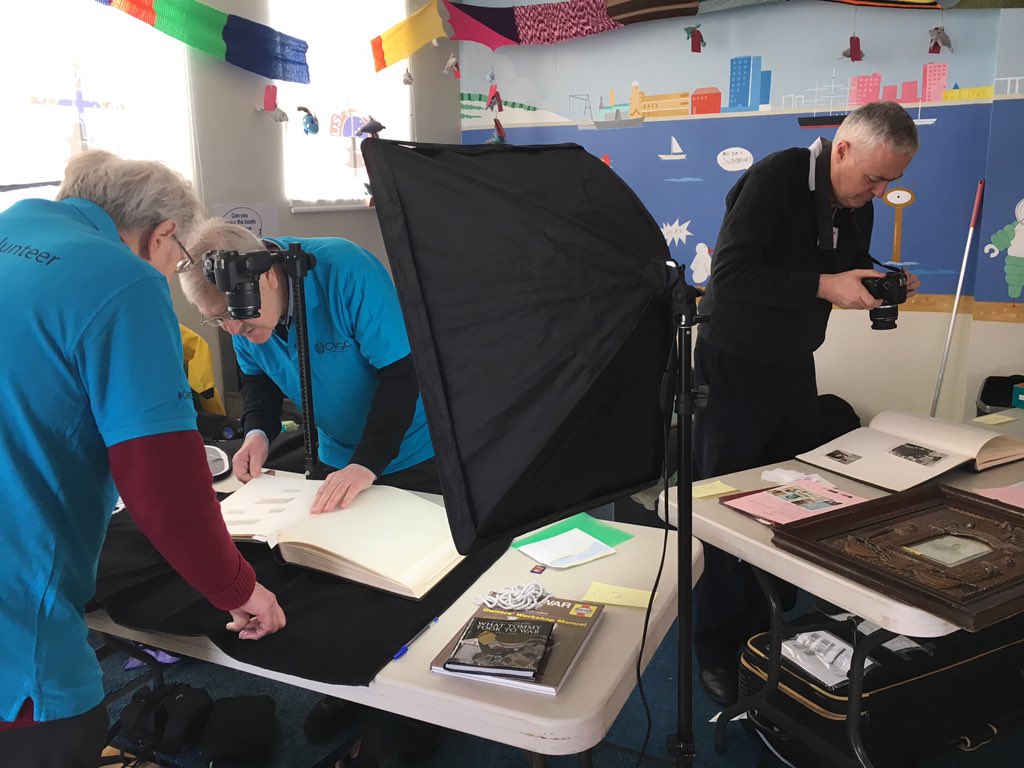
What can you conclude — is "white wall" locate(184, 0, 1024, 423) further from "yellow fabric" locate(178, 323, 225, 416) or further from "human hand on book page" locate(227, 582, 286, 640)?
"human hand on book page" locate(227, 582, 286, 640)

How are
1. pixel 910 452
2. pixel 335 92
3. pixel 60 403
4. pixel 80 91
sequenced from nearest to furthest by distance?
pixel 60 403 < pixel 910 452 < pixel 80 91 < pixel 335 92

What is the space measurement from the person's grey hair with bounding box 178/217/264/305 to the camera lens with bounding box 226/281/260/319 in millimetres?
173

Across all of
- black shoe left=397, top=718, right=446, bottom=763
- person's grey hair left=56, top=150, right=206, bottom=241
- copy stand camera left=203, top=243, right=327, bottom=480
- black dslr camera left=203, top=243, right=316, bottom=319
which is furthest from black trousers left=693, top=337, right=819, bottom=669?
person's grey hair left=56, top=150, right=206, bottom=241

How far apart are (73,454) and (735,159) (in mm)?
3449

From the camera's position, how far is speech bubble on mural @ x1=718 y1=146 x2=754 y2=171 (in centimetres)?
379

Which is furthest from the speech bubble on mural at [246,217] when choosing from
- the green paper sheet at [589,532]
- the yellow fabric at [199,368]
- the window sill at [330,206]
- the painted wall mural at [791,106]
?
the green paper sheet at [589,532]

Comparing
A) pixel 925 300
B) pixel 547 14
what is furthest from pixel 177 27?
pixel 925 300

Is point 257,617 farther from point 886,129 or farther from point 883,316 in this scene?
point 886,129

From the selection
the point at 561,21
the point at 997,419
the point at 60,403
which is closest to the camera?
the point at 60,403

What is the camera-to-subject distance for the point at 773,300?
1.98m

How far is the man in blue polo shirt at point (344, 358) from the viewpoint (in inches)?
64.3

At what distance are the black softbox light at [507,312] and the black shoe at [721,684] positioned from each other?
146cm

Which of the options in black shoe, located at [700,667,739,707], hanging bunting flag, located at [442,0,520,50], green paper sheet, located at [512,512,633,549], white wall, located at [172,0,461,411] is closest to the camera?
green paper sheet, located at [512,512,633,549]

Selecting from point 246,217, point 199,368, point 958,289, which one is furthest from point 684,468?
point 958,289
